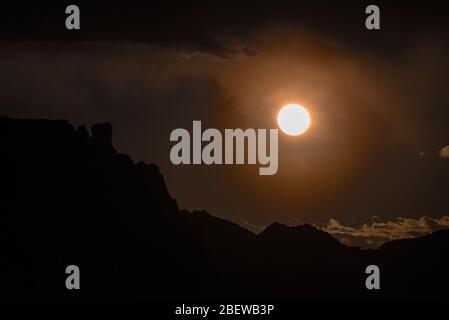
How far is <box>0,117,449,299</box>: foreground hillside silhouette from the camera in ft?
33.5

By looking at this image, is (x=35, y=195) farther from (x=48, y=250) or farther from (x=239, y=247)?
(x=239, y=247)

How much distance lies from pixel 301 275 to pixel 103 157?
5418 mm

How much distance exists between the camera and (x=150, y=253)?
10406 millimetres

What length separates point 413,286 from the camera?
10.2 meters

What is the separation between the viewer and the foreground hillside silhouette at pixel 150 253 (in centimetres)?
1020

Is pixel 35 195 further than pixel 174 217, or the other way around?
pixel 174 217

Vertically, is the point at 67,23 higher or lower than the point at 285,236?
higher

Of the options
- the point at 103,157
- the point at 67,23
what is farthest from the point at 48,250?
the point at 103,157

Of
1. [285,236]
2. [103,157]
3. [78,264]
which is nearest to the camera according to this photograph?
[78,264]

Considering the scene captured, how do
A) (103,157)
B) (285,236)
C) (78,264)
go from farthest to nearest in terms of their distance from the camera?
(103,157) → (285,236) → (78,264)
